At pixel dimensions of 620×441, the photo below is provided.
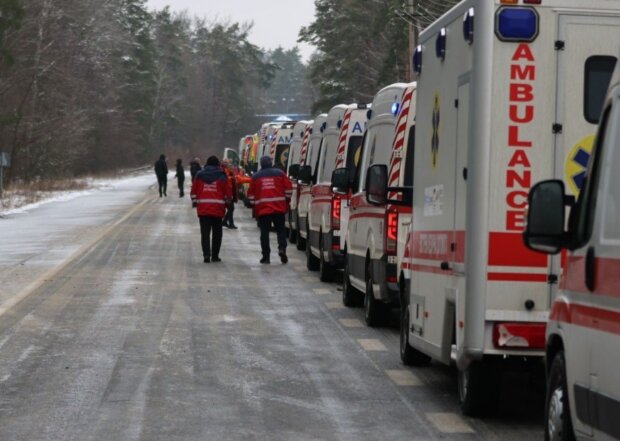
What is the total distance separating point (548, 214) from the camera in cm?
694

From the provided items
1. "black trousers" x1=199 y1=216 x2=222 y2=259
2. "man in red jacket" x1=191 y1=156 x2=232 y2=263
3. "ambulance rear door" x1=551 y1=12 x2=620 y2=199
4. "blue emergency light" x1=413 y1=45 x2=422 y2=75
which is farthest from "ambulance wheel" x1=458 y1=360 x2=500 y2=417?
"man in red jacket" x1=191 y1=156 x2=232 y2=263

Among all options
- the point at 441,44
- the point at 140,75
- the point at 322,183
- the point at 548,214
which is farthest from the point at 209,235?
the point at 140,75

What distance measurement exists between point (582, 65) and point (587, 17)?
0.93ft

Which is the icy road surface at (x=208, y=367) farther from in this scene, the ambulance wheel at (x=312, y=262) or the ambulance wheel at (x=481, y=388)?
the ambulance wheel at (x=312, y=262)

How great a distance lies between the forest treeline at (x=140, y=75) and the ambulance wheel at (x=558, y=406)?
38995 mm

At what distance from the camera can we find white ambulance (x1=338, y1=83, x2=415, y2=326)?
1479cm

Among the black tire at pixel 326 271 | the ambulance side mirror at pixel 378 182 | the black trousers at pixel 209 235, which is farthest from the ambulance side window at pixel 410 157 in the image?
the black trousers at pixel 209 235

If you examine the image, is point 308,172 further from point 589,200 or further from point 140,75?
point 140,75

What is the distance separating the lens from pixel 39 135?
7169 cm

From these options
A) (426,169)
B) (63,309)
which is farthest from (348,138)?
(426,169)

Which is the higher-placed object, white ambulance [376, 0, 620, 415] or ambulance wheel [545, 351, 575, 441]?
white ambulance [376, 0, 620, 415]

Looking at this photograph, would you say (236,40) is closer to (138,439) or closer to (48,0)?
(48,0)

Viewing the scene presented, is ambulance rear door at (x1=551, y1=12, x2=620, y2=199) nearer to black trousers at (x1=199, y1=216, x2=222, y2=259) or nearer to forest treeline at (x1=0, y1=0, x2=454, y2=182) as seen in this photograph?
black trousers at (x1=199, y1=216, x2=222, y2=259)

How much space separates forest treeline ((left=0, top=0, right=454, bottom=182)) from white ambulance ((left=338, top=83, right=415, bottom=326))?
29.7 m
